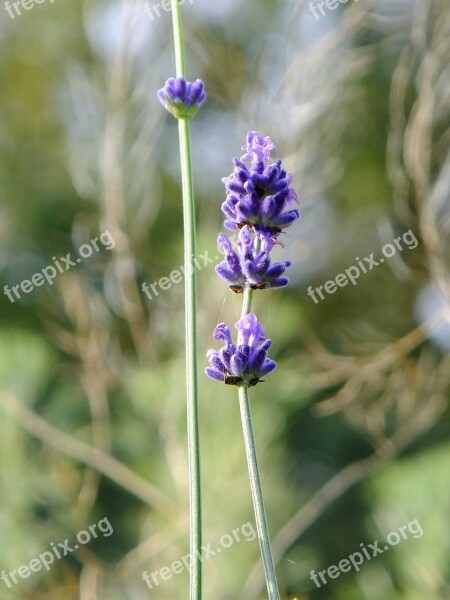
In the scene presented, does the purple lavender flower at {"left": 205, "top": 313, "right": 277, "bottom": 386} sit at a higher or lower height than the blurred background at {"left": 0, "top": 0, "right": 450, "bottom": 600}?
lower

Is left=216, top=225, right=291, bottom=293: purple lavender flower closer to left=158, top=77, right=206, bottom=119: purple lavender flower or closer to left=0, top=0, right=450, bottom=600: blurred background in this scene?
left=158, top=77, right=206, bottom=119: purple lavender flower

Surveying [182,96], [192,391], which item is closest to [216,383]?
[182,96]

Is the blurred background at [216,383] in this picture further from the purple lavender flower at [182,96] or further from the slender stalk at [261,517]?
the slender stalk at [261,517]

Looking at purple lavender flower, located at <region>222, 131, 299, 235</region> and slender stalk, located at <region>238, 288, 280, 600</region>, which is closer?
slender stalk, located at <region>238, 288, 280, 600</region>

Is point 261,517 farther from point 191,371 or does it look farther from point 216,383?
point 216,383

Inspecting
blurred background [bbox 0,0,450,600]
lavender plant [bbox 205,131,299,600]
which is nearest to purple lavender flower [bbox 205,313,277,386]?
lavender plant [bbox 205,131,299,600]

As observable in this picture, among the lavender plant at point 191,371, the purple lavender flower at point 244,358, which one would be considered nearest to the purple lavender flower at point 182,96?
the lavender plant at point 191,371
